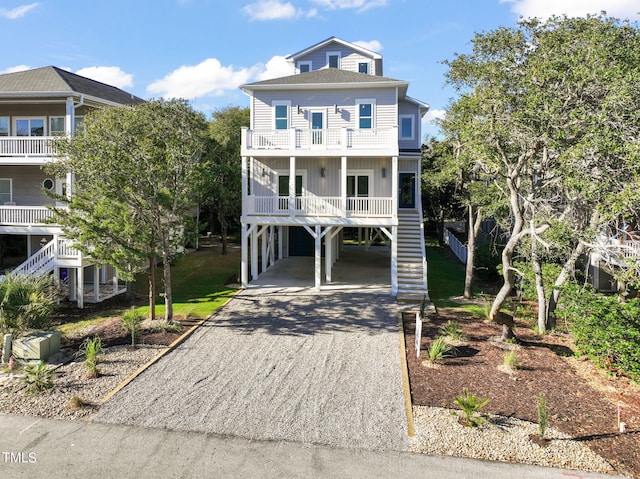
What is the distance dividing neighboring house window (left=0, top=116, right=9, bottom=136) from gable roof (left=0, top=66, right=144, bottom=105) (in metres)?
1.59

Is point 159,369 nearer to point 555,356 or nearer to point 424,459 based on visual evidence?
point 424,459

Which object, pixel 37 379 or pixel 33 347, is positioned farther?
pixel 33 347

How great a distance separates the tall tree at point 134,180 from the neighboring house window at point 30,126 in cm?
787

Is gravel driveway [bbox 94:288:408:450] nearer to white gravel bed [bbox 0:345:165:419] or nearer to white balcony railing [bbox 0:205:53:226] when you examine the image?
white gravel bed [bbox 0:345:165:419]

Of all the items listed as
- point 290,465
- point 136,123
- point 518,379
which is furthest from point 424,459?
point 136,123

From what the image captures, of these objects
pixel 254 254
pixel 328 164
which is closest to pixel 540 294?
pixel 328 164

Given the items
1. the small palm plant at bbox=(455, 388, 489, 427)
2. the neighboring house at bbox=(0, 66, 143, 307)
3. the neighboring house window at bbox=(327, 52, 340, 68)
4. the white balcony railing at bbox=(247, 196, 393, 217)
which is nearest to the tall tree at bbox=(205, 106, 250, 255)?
the neighboring house at bbox=(0, 66, 143, 307)

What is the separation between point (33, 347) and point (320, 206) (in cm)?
1134

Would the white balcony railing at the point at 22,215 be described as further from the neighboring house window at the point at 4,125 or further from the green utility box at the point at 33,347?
the green utility box at the point at 33,347

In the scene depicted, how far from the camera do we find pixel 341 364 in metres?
11.2

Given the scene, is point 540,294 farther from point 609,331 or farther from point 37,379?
point 37,379

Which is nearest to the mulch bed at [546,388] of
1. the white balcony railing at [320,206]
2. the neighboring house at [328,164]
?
the neighboring house at [328,164]

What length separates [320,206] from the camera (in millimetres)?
18688

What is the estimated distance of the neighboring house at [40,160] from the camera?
17.1 metres
